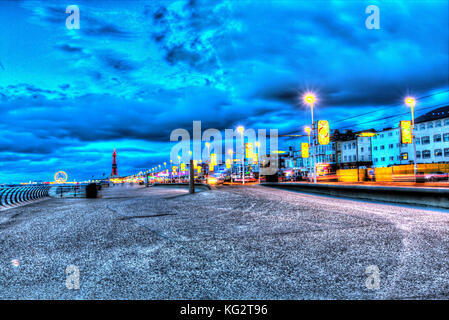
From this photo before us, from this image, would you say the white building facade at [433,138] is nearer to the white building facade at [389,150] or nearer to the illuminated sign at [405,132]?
the white building facade at [389,150]

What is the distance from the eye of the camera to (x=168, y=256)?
5852mm

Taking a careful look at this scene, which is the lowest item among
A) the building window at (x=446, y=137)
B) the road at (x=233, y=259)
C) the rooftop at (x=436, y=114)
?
the road at (x=233, y=259)

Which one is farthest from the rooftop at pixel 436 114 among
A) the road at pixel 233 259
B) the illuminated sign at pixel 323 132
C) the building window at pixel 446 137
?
the road at pixel 233 259

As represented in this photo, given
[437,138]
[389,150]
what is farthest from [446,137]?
[389,150]

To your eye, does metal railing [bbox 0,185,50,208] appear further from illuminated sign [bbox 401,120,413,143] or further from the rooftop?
the rooftop

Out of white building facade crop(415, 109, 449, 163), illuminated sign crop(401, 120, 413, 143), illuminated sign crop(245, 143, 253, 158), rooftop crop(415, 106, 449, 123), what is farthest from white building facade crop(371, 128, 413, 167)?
illuminated sign crop(245, 143, 253, 158)

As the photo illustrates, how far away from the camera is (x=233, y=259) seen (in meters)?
5.55

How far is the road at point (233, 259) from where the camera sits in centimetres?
412

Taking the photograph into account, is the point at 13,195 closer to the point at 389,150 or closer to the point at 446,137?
the point at 446,137

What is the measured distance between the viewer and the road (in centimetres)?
412
